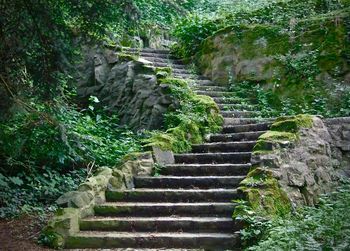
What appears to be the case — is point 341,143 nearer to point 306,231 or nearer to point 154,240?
point 306,231

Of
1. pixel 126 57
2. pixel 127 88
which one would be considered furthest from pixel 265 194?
pixel 126 57

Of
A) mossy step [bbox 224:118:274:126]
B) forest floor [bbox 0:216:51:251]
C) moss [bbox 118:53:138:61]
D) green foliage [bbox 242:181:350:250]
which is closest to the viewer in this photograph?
green foliage [bbox 242:181:350:250]

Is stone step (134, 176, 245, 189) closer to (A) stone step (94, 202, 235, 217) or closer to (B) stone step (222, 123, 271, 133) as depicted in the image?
(A) stone step (94, 202, 235, 217)

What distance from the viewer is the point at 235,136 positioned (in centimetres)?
853

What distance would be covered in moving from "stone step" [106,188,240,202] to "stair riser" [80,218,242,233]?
2.05 feet

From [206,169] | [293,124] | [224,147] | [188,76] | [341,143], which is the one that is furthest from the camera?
[188,76]

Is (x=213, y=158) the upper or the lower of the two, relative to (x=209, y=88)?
lower

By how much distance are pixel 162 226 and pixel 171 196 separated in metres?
0.74

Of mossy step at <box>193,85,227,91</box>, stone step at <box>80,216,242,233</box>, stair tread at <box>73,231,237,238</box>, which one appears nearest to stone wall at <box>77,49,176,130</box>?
mossy step at <box>193,85,227,91</box>

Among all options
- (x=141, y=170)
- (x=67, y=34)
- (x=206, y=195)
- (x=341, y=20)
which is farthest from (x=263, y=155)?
(x=341, y=20)

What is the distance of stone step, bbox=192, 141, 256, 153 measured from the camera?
26.1 ft

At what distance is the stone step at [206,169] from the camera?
7238 millimetres

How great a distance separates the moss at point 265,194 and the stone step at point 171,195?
1.21ft

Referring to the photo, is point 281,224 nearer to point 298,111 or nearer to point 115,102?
point 298,111
